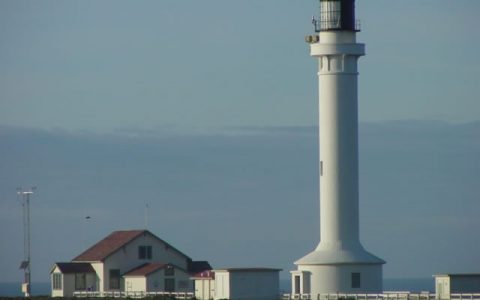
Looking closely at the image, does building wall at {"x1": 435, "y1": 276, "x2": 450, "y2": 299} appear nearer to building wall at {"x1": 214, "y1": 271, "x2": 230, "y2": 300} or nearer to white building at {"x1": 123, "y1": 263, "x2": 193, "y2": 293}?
building wall at {"x1": 214, "y1": 271, "x2": 230, "y2": 300}

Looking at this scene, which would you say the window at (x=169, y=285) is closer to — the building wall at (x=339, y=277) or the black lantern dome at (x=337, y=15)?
the building wall at (x=339, y=277)

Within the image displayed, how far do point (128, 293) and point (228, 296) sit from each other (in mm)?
9003

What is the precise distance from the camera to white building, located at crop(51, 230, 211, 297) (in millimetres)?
71938

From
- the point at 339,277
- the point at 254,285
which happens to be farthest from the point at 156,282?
the point at 339,277

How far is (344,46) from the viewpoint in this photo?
196 feet

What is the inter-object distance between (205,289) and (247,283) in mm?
A: 3910

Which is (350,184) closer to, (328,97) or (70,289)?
(328,97)

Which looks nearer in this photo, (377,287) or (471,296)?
(471,296)

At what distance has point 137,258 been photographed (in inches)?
2874

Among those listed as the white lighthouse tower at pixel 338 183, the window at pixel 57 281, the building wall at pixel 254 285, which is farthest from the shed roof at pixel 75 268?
the white lighthouse tower at pixel 338 183

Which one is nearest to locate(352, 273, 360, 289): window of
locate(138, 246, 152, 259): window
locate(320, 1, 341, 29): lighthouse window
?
locate(320, 1, 341, 29): lighthouse window

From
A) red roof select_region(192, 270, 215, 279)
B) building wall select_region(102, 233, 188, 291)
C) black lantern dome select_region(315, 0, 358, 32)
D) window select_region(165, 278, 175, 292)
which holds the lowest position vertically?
window select_region(165, 278, 175, 292)

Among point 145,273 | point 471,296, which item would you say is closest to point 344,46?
point 471,296

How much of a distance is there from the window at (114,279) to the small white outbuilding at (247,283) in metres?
11.4
